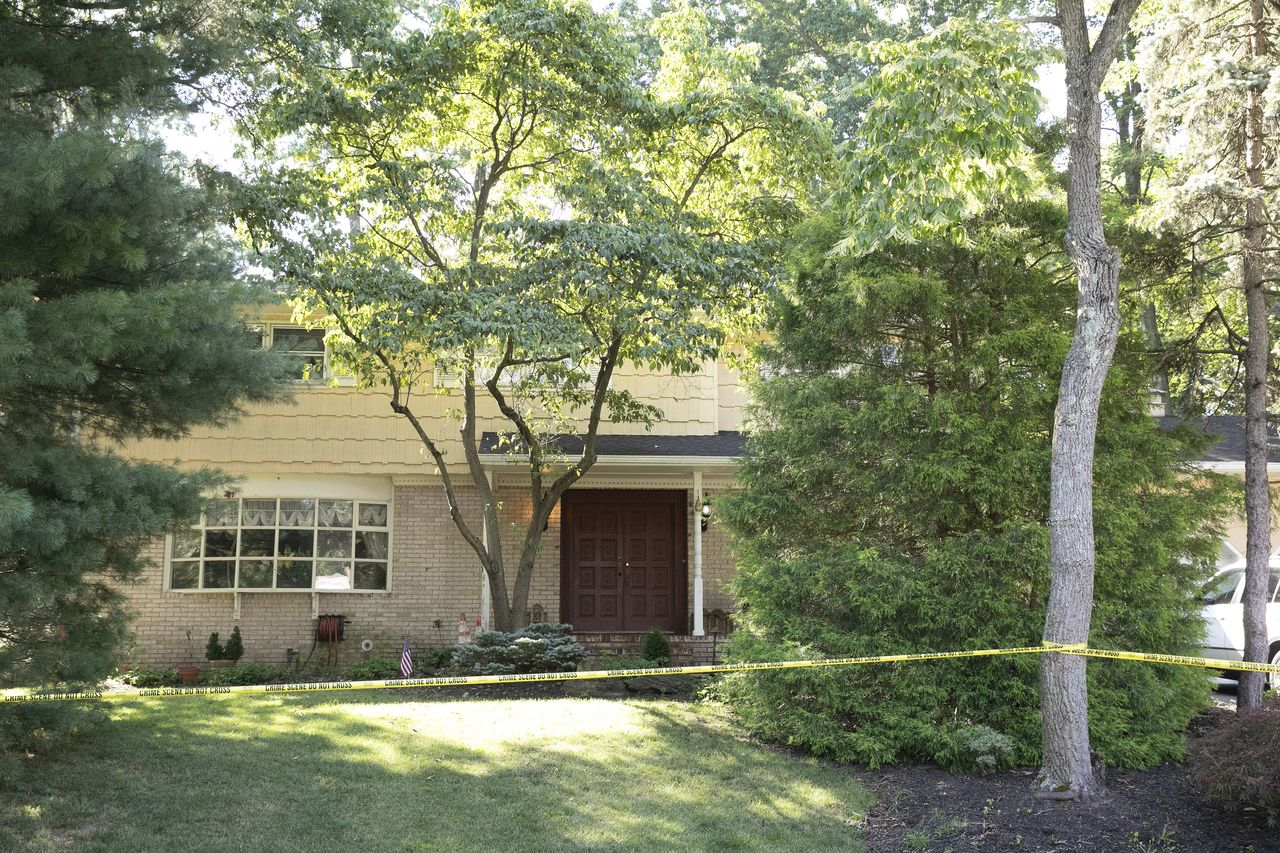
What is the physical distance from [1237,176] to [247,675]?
12.8 meters

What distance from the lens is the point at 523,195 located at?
14.7m

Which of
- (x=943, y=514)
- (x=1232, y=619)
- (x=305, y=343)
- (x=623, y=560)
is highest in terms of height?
(x=305, y=343)

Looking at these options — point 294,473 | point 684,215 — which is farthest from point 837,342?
point 294,473

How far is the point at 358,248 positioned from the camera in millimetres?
11914

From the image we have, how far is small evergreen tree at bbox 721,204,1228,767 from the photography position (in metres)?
8.55

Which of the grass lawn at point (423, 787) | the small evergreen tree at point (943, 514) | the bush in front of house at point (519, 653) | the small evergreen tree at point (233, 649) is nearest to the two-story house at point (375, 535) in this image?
the small evergreen tree at point (233, 649)

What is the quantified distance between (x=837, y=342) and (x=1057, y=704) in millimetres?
3791

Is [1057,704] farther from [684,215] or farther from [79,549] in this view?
[684,215]

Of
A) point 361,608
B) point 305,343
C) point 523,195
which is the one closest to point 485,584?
point 361,608

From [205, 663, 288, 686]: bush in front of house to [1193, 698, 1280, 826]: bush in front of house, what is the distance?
11065 mm

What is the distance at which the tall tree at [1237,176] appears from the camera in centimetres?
937

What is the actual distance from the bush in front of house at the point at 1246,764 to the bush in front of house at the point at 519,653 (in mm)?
7247

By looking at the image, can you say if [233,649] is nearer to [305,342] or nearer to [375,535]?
[375,535]

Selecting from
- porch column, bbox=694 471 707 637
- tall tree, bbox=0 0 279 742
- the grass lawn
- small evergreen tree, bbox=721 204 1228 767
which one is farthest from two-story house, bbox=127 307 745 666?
tall tree, bbox=0 0 279 742
